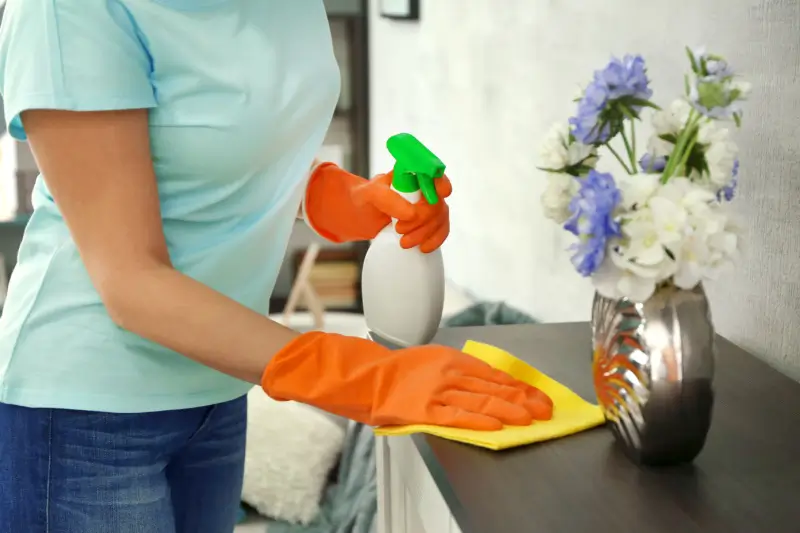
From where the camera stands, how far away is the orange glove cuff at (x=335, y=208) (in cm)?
127

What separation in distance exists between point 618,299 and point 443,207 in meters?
0.42

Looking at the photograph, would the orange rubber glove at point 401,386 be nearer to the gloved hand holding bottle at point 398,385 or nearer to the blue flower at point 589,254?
the gloved hand holding bottle at point 398,385

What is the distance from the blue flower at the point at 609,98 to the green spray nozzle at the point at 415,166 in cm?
35

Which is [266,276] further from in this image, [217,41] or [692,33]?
[692,33]

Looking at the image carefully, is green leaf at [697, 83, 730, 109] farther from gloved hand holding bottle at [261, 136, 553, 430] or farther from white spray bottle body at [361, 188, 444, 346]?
white spray bottle body at [361, 188, 444, 346]

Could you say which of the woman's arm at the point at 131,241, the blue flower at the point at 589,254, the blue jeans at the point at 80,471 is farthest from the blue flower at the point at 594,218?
the blue jeans at the point at 80,471

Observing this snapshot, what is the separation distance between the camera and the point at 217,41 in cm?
98

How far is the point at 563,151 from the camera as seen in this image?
0.80 metres

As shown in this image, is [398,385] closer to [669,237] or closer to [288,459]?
[669,237]

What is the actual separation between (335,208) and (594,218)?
1.97 feet

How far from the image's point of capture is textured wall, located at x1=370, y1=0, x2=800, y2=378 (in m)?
1.06

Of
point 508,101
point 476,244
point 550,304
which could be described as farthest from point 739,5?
point 476,244

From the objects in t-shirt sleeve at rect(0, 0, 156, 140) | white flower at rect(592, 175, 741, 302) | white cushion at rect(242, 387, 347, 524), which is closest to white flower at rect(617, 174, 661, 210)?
white flower at rect(592, 175, 741, 302)

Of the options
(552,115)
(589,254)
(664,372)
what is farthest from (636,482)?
(552,115)
